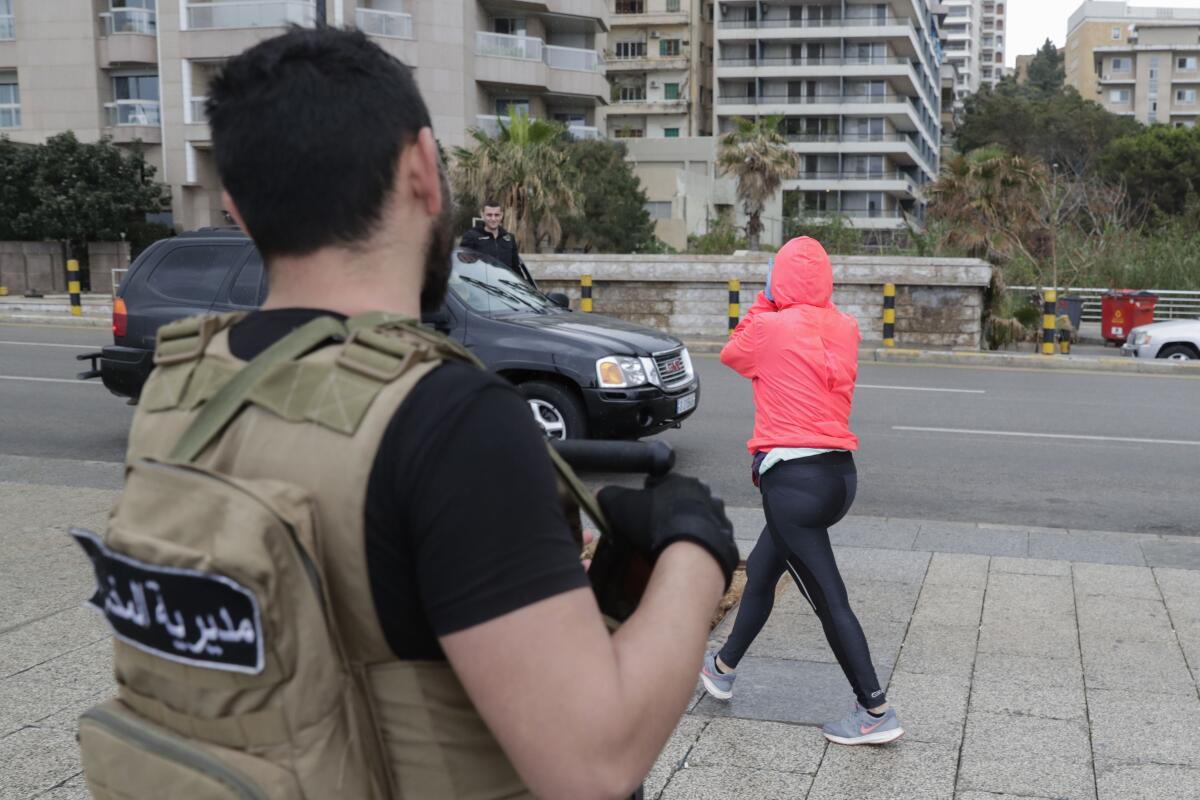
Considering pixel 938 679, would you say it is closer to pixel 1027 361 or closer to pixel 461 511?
pixel 461 511

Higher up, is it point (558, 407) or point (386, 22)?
point (386, 22)

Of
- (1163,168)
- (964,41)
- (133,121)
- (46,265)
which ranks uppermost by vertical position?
(964,41)

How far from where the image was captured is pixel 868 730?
4.14m

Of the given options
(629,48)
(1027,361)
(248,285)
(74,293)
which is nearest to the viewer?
(248,285)

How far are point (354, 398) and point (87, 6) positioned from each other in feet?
154

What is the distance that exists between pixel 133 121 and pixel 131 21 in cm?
343

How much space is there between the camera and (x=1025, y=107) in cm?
8512

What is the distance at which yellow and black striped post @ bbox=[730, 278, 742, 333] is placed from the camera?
1892 cm

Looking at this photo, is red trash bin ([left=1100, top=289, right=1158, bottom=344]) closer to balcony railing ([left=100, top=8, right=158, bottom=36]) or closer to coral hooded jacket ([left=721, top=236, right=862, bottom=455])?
coral hooded jacket ([left=721, top=236, right=862, bottom=455])

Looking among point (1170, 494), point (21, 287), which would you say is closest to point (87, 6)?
point (21, 287)

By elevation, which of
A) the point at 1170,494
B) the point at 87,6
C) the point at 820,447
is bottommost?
the point at 1170,494

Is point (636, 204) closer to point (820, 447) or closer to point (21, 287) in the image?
point (21, 287)

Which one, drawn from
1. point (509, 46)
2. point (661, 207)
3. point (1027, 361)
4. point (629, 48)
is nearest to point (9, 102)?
point (509, 46)

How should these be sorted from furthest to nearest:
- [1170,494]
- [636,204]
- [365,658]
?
[636,204], [1170,494], [365,658]
